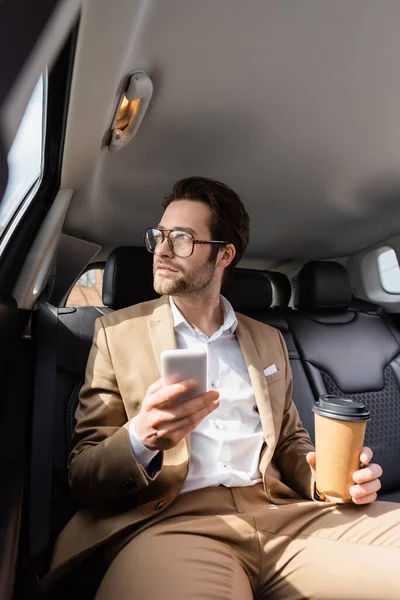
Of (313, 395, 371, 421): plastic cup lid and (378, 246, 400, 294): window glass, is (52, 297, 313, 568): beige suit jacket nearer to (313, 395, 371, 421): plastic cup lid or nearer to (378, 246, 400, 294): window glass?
(313, 395, 371, 421): plastic cup lid

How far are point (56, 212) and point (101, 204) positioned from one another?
299 mm

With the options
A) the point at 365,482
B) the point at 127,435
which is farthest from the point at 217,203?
the point at 365,482

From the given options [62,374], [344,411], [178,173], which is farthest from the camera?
[178,173]

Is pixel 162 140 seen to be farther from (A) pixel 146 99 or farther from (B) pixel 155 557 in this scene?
(B) pixel 155 557

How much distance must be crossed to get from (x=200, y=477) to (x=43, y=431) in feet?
1.78

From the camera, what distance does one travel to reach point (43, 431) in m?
1.57

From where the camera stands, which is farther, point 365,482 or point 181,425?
point 365,482

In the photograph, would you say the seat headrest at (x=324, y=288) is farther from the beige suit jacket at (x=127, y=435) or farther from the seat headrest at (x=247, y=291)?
the beige suit jacket at (x=127, y=435)

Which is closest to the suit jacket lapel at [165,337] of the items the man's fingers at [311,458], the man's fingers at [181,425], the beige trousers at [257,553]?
the beige trousers at [257,553]

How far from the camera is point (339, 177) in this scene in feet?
6.88

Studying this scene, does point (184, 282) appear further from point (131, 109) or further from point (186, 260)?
point (131, 109)

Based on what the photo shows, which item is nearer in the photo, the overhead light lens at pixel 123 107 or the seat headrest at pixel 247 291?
the overhead light lens at pixel 123 107

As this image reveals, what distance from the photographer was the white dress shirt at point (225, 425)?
1.39m

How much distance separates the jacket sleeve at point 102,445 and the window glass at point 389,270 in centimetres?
210
